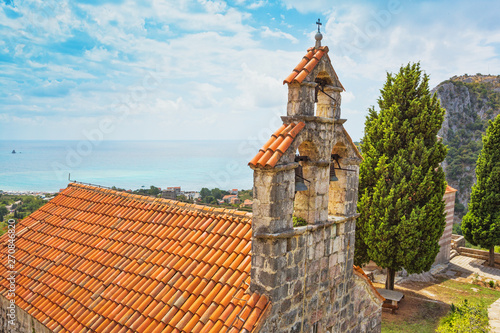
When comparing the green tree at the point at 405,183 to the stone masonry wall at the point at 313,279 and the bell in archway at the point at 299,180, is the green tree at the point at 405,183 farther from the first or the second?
the bell in archway at the point at 299,180

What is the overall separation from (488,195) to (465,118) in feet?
173

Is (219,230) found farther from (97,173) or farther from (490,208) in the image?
(97,173)

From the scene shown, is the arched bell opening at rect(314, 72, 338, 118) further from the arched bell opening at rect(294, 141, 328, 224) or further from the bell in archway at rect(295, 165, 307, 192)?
the bell in archway at rect(295, 165, 307, 192)

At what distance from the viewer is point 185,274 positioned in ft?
20.1

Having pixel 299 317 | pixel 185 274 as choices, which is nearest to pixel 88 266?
pixel 185 274

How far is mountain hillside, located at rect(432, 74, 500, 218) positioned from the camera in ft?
176

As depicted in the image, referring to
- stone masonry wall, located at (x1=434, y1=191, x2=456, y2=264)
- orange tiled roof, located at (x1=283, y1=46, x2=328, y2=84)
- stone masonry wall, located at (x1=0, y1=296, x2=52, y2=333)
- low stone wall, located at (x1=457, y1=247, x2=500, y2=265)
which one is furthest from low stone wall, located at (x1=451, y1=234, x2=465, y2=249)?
stone masonry wall, located at (x1=0, y1=296, x2=52, y2=333)

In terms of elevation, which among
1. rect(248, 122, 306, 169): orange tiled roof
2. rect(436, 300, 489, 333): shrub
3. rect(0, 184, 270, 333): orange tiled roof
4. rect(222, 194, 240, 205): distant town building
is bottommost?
rect(436, 300, 489, 333): shrub

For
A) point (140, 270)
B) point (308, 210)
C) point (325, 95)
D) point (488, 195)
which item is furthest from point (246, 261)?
point (488, 195)

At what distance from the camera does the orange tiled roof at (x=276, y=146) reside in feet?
16.2

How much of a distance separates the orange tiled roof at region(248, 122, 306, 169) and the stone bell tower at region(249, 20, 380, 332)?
15 mm

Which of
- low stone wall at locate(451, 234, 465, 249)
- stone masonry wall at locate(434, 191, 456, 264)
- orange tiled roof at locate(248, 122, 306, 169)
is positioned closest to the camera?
orange tiled roof at locate(248, 122, 306, 169)

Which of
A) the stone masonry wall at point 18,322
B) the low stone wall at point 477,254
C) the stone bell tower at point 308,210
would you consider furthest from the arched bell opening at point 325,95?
the low stone wall at point 477,254

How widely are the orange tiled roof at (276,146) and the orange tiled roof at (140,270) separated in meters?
1.82
